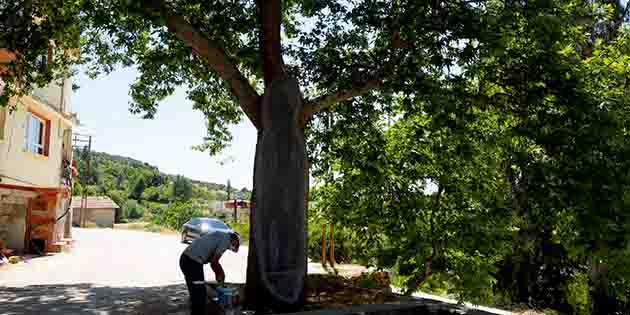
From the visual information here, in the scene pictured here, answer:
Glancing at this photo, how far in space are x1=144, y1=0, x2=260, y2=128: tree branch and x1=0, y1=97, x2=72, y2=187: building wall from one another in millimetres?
7413

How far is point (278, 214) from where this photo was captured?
7496 millimetres

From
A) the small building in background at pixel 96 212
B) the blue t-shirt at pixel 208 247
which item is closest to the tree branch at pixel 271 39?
the blue t-shirt at pixel 208 247

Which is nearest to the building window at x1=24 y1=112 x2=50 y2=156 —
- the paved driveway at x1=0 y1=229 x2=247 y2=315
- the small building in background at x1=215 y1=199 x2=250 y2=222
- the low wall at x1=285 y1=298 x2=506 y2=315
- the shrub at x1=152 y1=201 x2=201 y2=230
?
the paved driveway at x1=0 y1=229 x2=247 y2=315

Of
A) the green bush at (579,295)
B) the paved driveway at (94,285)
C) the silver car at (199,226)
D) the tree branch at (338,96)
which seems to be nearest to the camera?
the tree branch at (338,96)

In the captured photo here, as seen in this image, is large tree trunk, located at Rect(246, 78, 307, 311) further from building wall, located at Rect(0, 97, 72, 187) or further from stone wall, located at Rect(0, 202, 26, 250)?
stone wall, located at Rect(0, 202, 26, 250)

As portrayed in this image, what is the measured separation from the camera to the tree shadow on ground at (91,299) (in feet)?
26.3

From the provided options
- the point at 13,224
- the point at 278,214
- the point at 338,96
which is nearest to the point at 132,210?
the point at 13,224

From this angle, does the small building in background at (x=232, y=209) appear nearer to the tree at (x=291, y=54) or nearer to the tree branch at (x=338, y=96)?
the tree at (x=291, y=54)

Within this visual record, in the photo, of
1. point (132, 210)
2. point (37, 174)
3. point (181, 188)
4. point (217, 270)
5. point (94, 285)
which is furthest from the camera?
point (181, 188)

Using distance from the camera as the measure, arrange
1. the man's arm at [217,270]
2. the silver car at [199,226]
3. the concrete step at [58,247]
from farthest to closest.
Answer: the silver car at [199,226] < the concrete step at [58,247] < the man's arm at [217,270]

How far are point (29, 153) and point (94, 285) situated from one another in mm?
7594

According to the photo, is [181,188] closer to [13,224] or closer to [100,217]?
[100,217]

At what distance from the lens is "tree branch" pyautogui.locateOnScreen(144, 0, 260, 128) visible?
816 cm

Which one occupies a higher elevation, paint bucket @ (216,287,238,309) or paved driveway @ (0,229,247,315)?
paint bucket @ (216,287,238,309)
